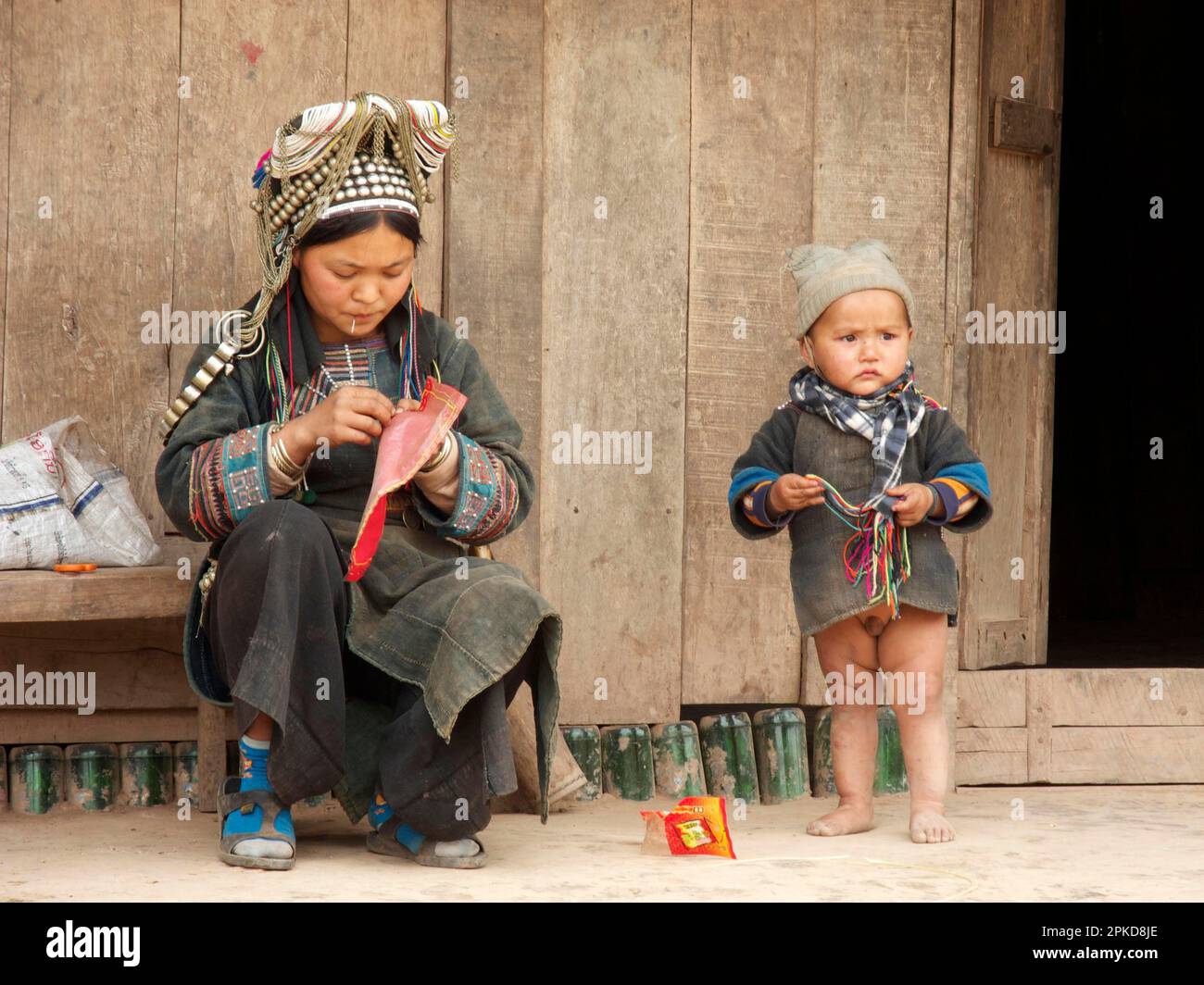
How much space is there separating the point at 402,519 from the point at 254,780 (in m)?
0.66

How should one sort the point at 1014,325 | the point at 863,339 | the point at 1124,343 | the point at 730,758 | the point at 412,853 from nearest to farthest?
the point at 412,853
the point at 863,339
the point at 730,758
the point at 1014,325
the point at 1124,343

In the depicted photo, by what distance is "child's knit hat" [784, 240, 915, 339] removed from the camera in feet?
11.5

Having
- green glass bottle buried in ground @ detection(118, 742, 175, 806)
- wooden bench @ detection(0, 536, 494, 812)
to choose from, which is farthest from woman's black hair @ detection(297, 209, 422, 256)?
green glass bottle buried in ground @ detection(118, 742, 175, 806)

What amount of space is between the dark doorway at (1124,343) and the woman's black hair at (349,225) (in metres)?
5.65

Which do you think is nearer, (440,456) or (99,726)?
(440,456)

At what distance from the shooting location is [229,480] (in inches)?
123

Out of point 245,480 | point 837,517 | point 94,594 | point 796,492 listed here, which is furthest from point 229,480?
point 837,517

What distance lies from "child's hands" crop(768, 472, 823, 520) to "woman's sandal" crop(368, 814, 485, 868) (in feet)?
3.33

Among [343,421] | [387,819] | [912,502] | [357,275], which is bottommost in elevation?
[387,819]

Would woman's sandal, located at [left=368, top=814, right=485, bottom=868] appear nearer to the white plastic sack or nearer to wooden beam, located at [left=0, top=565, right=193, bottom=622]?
wooden beam, located at [left=0, top=565, right=193, bottom=622]

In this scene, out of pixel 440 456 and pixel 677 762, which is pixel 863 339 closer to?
pixel 440 456

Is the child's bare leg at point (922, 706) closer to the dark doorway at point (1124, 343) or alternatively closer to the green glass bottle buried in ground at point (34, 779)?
the green glass bottle buried in ground at point (34, 779)

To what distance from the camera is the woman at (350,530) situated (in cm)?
304

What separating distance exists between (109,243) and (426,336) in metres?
1.03
